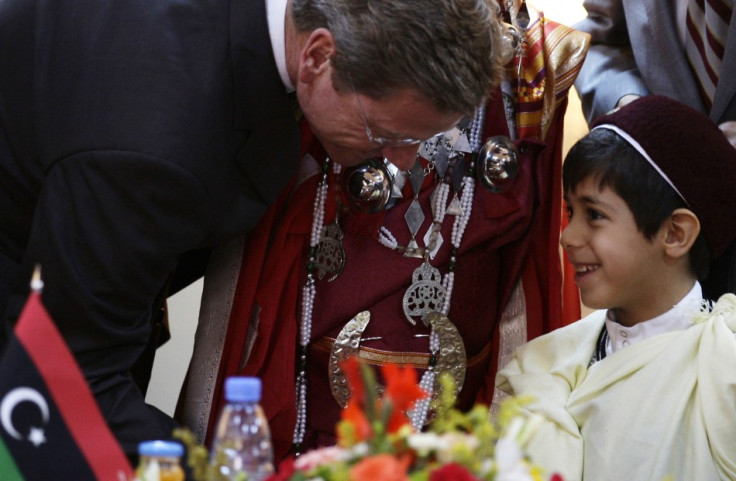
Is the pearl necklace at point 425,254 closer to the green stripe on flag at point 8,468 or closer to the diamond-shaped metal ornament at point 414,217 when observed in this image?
the diamond-shaped metal ornament at point 414,217

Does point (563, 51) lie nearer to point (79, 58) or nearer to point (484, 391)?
point (484, 391)

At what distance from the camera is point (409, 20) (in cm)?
136

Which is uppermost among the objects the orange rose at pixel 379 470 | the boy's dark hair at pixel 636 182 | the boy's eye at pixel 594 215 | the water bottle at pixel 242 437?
the orange rose at pixel 379 470

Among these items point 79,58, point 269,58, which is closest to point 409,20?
point 269,58

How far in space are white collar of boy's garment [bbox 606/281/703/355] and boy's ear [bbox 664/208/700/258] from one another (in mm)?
68

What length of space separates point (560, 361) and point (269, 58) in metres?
0.68

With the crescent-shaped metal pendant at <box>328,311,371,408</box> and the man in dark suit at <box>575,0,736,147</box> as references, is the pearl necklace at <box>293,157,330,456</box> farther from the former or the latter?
the man in dark suit at <box>575,0,736,147</box>

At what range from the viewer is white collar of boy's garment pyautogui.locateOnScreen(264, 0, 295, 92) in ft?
4.90

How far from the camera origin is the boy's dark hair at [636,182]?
1.69 m

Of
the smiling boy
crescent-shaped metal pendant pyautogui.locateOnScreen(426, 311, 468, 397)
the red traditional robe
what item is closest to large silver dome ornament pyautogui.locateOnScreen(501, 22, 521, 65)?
the red traditional robe

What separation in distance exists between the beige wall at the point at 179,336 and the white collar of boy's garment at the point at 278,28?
1477 mm

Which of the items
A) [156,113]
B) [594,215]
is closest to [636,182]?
[594,215]

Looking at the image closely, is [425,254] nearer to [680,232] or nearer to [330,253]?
[330,253]

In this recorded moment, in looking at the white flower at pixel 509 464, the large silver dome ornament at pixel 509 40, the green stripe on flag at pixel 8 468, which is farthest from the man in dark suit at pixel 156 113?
the white flower at pixel 509 464
